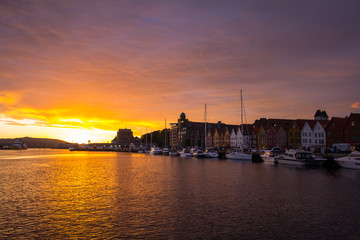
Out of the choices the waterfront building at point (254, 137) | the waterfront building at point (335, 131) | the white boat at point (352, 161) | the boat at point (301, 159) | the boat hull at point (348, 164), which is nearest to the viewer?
the white boat at point (352, 161)

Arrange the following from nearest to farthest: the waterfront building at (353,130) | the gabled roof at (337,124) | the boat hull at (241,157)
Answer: the boat hull at (241,157), the waterfront building at (353,130), the gabled roof at (337,124)

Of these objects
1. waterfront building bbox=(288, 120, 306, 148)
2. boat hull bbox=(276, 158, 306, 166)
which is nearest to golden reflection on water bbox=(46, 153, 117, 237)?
boat hull bbox=(276, 158, 306, 166)

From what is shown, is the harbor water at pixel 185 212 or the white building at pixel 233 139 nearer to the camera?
the harbor water at pixel 185 212

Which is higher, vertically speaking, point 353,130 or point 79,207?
point 353,130

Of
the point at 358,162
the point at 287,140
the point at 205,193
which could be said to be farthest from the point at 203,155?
the point at 205,193

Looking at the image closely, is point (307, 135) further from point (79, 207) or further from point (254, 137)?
point (79, 207)

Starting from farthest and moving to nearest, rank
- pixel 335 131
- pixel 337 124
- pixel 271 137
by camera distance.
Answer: pixel 271 137 → pixel 337 124 → pixel 335 131

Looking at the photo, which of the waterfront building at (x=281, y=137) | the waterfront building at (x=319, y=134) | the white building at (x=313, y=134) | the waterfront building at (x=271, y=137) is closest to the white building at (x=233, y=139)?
the waterfront building at (x=271, y=137)

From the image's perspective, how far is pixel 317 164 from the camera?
3044 inches

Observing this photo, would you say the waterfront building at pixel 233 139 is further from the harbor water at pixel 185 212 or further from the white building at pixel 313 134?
the harbor water at pixel 185 212

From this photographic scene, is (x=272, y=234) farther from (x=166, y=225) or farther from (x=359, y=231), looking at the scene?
(x=166, y=225)

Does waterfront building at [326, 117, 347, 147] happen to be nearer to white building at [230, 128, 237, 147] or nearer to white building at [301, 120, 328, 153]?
white building at [301, 120, 328, 153]

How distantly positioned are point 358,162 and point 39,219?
63719 mm

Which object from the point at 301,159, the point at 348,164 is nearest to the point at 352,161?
the point at 348,164
